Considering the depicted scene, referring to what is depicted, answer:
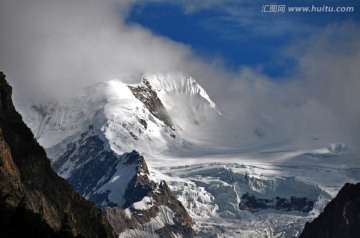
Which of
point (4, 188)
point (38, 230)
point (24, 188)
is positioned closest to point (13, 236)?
point (38, 230)

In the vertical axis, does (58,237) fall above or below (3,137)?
below

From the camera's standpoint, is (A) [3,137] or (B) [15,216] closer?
(B) [15,216]

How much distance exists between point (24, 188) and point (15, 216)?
63.7 m

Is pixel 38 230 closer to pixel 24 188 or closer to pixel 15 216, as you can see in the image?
pixel 15 216

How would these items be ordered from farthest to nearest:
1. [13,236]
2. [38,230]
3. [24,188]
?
[24,188] < [38,230] < [13,236]

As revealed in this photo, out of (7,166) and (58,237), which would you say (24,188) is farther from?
(58,237)

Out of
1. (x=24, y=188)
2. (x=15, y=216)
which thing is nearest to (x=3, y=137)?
(x=24, y=188)

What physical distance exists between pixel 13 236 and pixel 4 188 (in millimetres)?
58023

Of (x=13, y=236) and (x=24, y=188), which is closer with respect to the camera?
(x=13, y=236)

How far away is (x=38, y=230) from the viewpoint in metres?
132

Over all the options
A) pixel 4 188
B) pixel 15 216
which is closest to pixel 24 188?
pixel 4 188

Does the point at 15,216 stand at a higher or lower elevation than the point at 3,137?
lower

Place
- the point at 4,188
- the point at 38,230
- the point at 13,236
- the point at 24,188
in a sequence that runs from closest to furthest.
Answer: the point at 13,236 → the point at 38,230 → the point at 4,188 → the point at 24,188

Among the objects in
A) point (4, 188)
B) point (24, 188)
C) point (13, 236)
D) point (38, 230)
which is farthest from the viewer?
point (24, 188)
